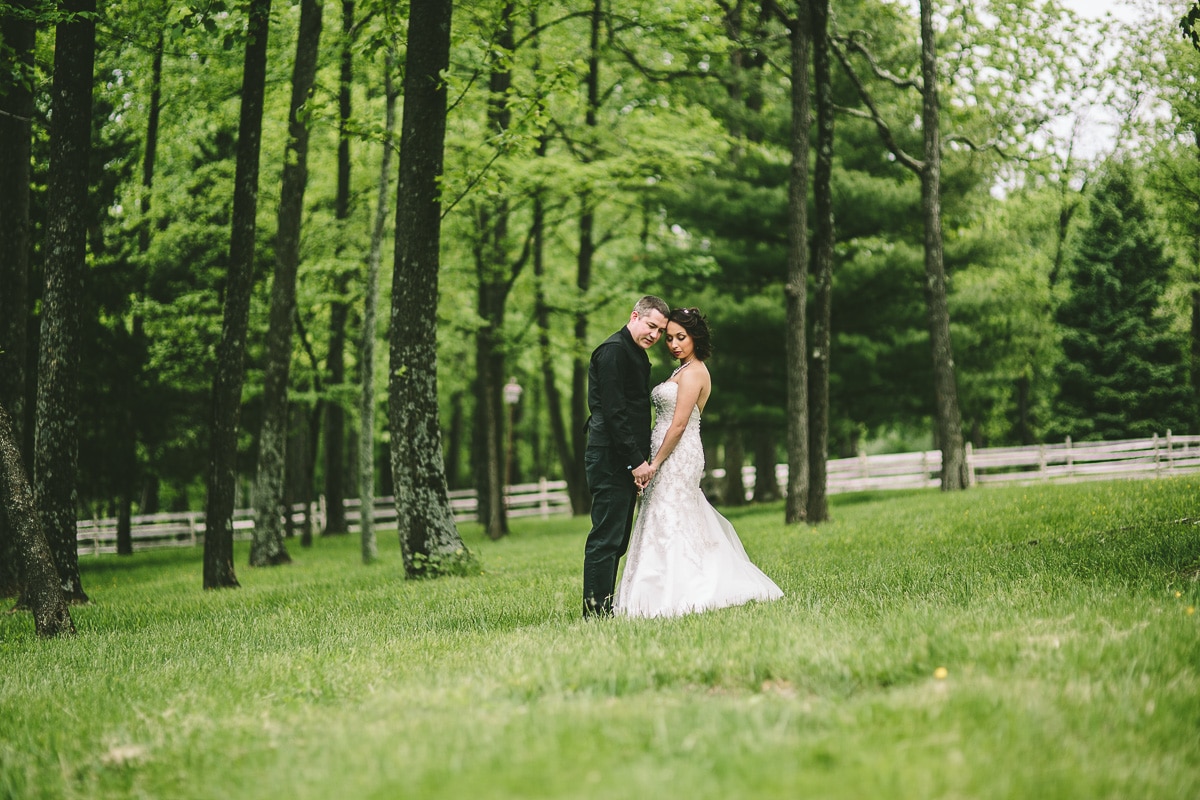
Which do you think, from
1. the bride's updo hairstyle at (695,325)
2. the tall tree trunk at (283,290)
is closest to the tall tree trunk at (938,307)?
the tall tree trunk at (283,290)

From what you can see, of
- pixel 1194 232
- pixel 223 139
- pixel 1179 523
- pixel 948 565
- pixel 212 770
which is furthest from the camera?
pixel 1194 232

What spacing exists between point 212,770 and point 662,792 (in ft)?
6.66

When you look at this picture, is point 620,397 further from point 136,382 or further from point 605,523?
point 136,382

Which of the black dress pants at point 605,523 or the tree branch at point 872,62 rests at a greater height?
the tree branch at point 872,62

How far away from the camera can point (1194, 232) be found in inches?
1121

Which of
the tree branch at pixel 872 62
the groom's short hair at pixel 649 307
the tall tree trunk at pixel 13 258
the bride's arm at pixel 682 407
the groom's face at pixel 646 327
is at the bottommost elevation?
the bride's arm at pixel 682 407

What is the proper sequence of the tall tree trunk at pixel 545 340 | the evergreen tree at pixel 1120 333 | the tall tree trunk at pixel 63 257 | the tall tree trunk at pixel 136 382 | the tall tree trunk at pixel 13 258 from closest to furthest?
the tall tree trunk at pixel 63 257, the tall tree trunk at pixel 13 258, the tall tree trunk at pixel 136 382, the tall tree trunk at pixel 545 340, the evergreen tree at pixel 1120 333

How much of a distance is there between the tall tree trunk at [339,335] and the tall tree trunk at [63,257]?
312 inches

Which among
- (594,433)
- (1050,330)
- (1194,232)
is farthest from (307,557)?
(1194,232)

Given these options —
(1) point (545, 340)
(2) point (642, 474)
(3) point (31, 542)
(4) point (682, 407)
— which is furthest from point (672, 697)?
(1) point (545, 340)

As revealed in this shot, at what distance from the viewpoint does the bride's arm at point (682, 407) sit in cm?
754

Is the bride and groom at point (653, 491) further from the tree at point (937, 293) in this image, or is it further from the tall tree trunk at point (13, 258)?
the tree at point (937, 293)

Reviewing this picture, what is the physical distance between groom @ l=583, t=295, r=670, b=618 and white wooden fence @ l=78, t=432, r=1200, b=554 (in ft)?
60.6

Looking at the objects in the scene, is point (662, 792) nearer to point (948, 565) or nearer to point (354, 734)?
point (354, 734)
